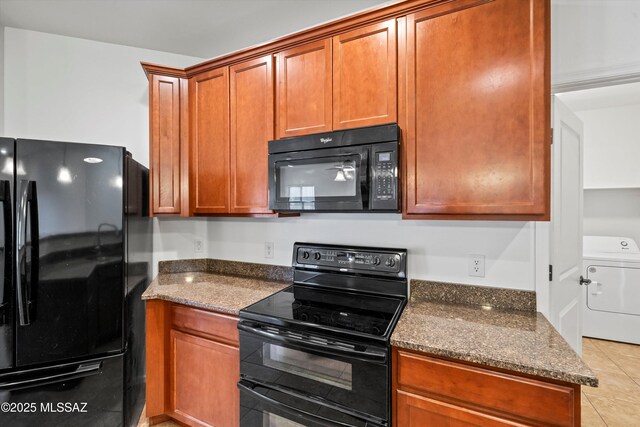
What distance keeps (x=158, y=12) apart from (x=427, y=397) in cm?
262

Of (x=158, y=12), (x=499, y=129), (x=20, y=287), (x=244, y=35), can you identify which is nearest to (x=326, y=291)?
(x=499, y=129)

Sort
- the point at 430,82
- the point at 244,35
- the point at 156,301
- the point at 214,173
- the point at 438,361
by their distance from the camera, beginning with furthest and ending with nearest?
the point at 244,35, the point at 214,173, the point at 156,301, the point at 430,82, the point at 438,361

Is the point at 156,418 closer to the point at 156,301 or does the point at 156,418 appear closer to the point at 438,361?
the point at 156,301

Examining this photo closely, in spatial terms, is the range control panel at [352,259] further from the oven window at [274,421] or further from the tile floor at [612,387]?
the tile floor at [612,387]

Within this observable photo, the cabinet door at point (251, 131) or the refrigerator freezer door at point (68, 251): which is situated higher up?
the cabinet door at point (251, 131)

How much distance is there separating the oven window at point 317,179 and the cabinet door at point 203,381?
92 cm

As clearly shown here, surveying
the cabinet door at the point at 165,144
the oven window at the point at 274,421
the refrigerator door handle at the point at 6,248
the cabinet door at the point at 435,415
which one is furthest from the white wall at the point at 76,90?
the cabinet door at the point at 435,415

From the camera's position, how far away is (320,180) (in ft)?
5.34

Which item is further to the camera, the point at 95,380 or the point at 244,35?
the point at 244,35

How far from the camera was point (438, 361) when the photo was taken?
116 cm

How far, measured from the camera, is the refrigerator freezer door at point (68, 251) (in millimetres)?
1536

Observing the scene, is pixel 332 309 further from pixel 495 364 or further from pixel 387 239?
pixel 495 364

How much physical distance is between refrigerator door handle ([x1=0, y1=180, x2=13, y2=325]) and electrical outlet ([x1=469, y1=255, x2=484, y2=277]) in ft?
7.86

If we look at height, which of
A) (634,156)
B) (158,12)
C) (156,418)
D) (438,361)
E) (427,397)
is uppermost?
(158,12)
